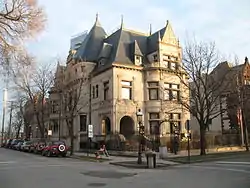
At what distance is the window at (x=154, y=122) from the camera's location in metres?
43.4

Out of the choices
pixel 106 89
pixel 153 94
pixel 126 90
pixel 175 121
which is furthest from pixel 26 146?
pixel 175 121

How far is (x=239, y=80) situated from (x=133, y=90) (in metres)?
13.6

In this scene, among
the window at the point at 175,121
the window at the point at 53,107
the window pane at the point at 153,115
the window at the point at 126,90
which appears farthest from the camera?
the window at the point at 53,107

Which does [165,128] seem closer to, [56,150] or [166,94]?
[166,94]

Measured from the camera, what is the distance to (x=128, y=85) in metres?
43.7

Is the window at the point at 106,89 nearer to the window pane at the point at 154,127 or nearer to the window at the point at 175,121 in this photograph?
the window pane at the point at 154,127

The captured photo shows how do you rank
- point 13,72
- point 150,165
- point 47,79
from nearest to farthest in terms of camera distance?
1. point 13,72
2. point 150,165
3. point 47,79

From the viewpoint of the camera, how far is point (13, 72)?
63.4 feet

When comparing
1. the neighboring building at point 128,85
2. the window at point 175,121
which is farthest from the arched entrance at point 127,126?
the window at point 175,121

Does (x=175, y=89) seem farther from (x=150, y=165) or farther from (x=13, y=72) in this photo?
(x=13, y=72)

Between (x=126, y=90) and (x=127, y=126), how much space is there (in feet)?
16.7

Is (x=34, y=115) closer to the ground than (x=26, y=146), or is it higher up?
higher up

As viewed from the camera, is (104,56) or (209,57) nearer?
(209,57)

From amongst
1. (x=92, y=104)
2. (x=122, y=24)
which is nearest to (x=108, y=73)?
(x=92, y=104)
